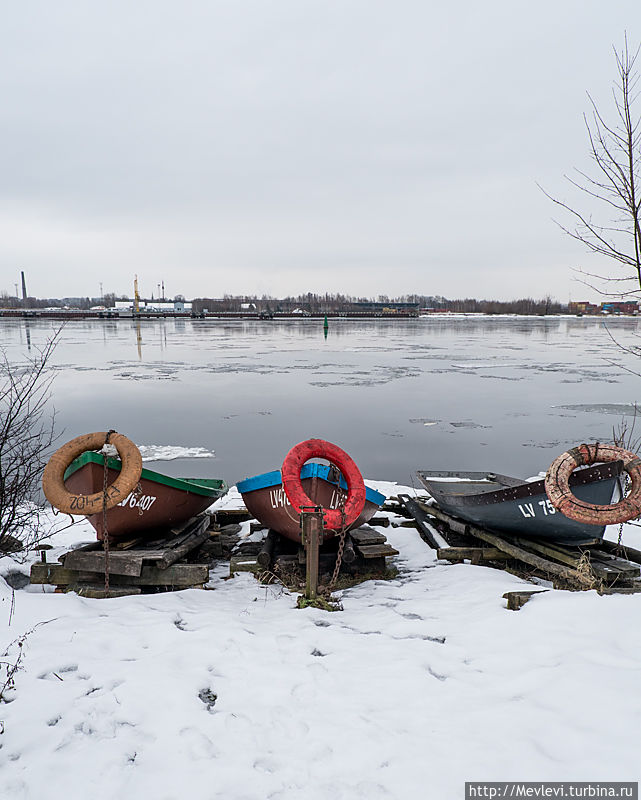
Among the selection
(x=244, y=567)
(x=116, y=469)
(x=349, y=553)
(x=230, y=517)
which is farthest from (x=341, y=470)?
(x=230, y=517)

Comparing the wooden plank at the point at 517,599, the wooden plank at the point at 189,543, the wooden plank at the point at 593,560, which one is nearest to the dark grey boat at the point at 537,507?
the wooden plank at the point at 593,560

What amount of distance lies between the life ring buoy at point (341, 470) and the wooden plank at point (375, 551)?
62 cm

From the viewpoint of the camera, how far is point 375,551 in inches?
229

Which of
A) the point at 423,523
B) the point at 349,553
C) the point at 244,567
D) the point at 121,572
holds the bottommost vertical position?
the point at 423,523

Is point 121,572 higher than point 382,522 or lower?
higher

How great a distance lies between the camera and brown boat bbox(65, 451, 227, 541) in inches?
211

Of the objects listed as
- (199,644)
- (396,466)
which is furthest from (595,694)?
(396,466)

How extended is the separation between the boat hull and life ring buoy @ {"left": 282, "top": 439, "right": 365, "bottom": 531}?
0.20m

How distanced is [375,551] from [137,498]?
2868 millimetres

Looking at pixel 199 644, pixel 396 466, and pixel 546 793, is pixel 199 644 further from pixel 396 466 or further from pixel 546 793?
pixel 396 466

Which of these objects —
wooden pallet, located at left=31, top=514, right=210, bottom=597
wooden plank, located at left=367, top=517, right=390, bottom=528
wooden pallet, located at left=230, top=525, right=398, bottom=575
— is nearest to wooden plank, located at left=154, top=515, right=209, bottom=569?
wooden pallet, located at left=31, top=514, right=210, bottom=597

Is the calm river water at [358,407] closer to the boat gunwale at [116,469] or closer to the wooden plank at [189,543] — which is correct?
the wooden plank at [189,543]

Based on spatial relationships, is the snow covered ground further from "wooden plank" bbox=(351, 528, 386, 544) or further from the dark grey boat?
A: "wooden plank" bbox=(351, 528, 386, 544)

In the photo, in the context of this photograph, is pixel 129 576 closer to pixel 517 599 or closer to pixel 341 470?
pixel 341 470
